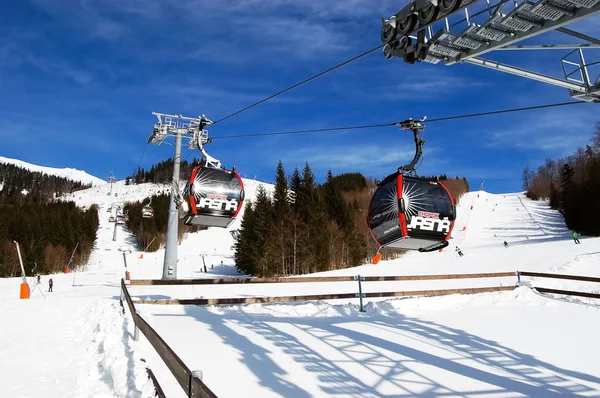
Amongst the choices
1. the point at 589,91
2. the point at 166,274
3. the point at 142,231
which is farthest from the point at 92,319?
the point at 142,231

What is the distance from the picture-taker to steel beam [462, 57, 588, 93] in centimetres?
720

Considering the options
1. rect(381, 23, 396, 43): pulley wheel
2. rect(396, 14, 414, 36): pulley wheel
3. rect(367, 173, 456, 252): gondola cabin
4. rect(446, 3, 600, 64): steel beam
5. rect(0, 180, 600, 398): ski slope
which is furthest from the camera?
rect(367, 173, 456, 252): gondola cabin

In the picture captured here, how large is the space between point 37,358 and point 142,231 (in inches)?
3876

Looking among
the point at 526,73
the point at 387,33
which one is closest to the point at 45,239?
the point at 387,33

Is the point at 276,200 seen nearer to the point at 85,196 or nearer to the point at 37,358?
the point at 37,358

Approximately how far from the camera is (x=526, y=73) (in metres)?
7.46

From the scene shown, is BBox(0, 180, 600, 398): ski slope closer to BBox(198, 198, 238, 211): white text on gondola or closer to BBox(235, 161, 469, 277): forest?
BBox(198, 198, 238, 211): white text on gondola

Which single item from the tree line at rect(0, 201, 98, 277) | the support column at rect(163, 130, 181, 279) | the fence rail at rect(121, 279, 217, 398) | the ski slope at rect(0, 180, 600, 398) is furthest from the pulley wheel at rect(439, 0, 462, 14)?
the tree line at rect(0, 201, 98, 277)

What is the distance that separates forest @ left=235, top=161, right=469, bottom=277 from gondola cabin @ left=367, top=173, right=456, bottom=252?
1670 inches

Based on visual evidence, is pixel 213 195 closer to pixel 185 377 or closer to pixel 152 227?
pixel 185 377

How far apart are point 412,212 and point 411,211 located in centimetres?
3

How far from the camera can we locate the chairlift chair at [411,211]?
8.42 m

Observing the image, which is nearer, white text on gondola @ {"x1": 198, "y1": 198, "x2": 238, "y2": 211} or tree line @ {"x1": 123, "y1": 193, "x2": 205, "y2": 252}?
white text on gondola @ {"x1": 198, "y1": 198, "x2": 238, "y2": 211}

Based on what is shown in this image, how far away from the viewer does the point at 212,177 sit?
11.7 meters
